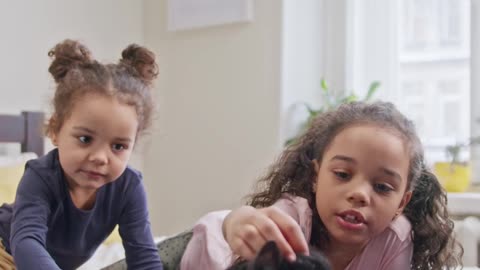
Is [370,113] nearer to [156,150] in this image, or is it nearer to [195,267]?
[195,267]

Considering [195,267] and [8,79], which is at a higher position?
[8,79]

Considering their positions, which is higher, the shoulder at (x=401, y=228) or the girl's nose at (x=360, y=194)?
the girl's nose at (x=360, y=194)

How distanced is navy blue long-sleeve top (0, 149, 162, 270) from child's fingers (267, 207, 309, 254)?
1.56ft

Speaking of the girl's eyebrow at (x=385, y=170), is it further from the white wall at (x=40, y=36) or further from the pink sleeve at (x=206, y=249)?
the white wall at (x=40, y=36)

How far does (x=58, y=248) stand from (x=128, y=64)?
1.19 ft

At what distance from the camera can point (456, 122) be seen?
2.35 m

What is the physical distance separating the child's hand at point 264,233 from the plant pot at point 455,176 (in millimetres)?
1528

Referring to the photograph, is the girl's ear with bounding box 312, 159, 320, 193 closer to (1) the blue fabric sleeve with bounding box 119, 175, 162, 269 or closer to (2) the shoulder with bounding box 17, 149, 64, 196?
(1) the blue fabric sleeve with bounding box 119, 175, 162, 269

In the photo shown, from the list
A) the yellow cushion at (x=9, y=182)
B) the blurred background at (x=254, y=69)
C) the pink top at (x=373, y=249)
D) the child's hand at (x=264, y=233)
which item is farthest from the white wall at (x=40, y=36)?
the child's hand at (x=264, y=233)

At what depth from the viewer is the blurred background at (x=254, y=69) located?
2.33 m

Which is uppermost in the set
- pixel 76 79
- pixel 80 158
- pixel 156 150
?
pixel 76 79

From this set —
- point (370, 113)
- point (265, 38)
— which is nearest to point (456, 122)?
point (265, 38)

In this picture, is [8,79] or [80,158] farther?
[8,79]

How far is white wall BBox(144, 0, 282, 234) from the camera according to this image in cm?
237
